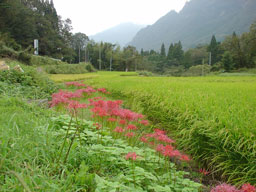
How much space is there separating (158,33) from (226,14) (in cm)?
5641

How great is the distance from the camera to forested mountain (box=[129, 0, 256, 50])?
123 m

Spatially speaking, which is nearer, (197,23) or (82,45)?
(82,45)

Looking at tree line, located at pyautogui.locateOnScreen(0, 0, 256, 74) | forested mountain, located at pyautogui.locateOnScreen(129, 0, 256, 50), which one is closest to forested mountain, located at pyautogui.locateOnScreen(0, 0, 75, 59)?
tree line, located at pyautogui.locateOnScreen(0, 0, 256, 74)

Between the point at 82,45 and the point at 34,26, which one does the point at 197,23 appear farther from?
the point at 34,26

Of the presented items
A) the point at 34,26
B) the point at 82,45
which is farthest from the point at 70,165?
the point at 82,45

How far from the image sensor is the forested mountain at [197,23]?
403ft

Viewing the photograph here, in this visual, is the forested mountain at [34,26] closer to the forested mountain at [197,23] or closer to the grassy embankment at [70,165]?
the grassy embankment at [70,165]

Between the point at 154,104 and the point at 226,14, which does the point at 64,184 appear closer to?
the point at 154,104

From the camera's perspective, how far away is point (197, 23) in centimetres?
14838

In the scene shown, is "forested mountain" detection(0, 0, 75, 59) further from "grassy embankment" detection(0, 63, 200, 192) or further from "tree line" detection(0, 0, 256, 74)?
"grassy embankment" detection(0, 63, 200, 192)

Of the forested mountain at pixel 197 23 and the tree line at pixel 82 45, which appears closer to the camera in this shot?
the tree line at pixel 82 45

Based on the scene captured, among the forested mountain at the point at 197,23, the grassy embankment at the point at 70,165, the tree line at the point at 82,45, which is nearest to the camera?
the grassy embankment at the point at 70,165

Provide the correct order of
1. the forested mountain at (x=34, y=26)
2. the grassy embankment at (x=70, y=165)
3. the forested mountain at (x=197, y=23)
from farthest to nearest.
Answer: the forested mountain at (x=197, y=23) → the forested mountain at (x=34, y=26) → the grassy embankment at (x=70, y=165)

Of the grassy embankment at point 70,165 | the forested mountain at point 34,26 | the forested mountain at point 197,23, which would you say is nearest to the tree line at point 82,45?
the forested mountain at point 34,26
